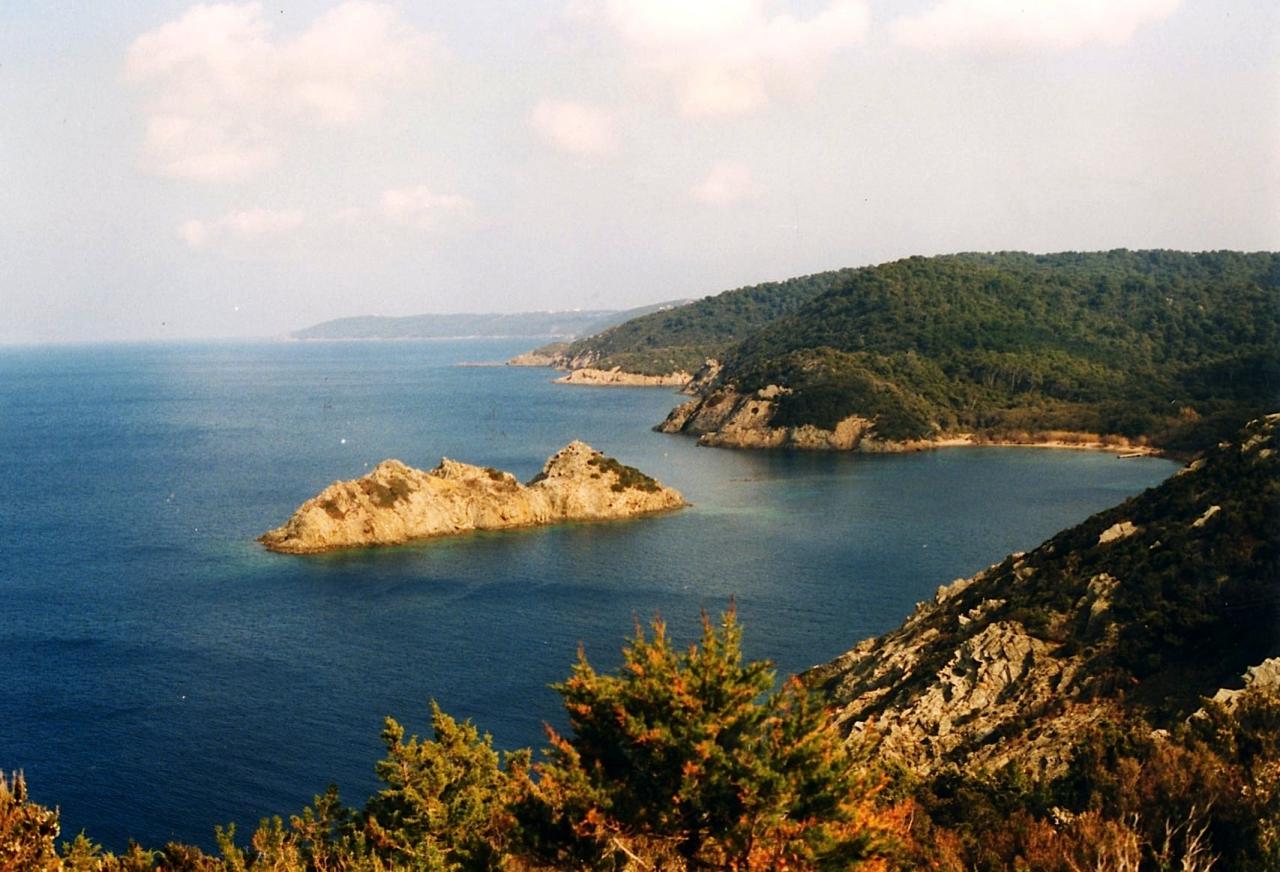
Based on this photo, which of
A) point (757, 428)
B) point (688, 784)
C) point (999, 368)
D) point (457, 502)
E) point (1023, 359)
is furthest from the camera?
point (1023, 359)

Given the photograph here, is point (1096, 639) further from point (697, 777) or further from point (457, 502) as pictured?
point (457, 502)

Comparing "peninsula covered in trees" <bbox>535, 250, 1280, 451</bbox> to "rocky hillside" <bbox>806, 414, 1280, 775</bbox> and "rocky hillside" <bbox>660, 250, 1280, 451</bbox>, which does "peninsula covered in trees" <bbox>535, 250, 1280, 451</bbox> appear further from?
"rocky hillside" <bbox>806, 414, 1280, 775</bbox>

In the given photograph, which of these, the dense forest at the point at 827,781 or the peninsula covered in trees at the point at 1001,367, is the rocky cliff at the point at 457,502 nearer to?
the dense forest at the point at 827,781

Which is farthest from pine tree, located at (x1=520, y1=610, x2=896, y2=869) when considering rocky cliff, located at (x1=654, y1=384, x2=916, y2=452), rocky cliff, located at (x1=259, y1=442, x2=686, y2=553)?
rocky cliff, located at (x1=654, y1=384, x2=916, y2=452)

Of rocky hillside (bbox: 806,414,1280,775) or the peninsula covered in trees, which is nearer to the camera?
rocky hillside (bbox: 806,414,1280,775)

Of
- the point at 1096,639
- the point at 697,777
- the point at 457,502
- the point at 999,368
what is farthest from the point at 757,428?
the point at 697,777

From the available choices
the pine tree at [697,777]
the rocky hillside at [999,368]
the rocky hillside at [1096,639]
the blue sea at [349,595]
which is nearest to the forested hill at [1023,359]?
the rocky hillside at [999,368]
